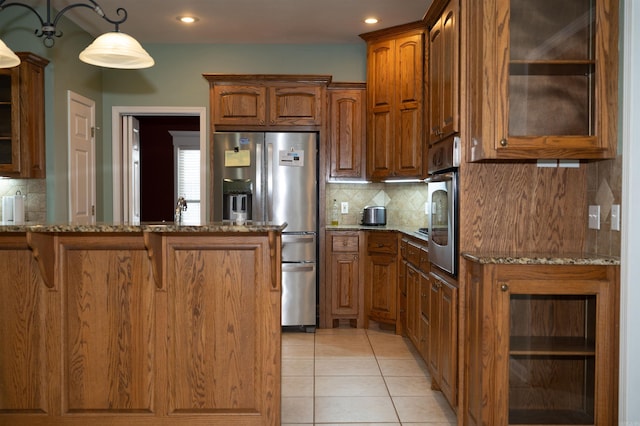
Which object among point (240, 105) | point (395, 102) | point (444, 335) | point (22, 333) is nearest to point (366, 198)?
point (395, 102)

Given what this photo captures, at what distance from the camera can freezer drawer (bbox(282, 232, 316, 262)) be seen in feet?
16.6

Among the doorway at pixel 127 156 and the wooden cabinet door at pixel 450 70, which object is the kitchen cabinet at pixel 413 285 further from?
the doorway at pixel 127 156

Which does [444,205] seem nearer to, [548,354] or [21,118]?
[548,354]

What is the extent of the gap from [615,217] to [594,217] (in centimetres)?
21

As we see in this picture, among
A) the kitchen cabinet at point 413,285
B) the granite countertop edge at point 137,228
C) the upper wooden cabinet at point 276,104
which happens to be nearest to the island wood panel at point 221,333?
the granite countertop edge at point 137,228

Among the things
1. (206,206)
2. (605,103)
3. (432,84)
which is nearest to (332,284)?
(206,206)

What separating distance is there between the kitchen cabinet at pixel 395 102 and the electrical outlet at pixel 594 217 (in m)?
2.03

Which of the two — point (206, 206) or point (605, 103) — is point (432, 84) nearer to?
point (605, 103)

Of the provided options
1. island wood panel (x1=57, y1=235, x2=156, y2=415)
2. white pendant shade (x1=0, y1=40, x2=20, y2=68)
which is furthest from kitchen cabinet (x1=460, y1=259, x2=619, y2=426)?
white pendant shade (x1=0, y1=40, x2=20, y2=68)

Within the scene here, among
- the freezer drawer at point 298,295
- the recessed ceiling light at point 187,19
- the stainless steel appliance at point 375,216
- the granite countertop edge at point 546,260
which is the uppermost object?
the recessed ceiling light at point 187,19

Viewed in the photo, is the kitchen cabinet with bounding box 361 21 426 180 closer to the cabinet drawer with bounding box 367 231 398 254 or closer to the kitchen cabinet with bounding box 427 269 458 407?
the cabinet drawer with bounding box 367 231 398 254

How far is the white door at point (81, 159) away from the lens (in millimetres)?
4754

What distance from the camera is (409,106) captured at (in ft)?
15.6

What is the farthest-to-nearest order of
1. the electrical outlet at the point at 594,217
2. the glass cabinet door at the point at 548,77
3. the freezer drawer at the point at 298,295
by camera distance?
the freezer drawer at the point at 298,295 → the electrical outlet at the point at 594,217 → the glass cabinet door at the point at 548,77
